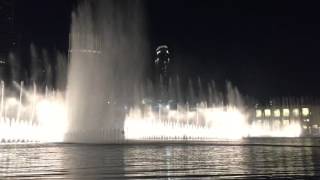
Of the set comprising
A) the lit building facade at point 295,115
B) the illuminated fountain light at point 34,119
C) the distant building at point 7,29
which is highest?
the distant building at point 7,29

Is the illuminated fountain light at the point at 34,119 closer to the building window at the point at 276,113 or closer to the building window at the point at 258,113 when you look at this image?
the building window at the point at 276,113

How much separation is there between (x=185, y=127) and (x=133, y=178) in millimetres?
91534

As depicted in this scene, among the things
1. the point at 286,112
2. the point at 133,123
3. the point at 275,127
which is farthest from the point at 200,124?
the point at 286,112

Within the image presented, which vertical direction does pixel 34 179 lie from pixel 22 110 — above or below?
below

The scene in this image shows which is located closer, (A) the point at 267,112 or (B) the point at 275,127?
(B) the point at 275,127

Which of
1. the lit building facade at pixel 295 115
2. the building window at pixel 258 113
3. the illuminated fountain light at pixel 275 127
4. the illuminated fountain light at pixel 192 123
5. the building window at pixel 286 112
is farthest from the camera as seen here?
the building window at pixel 258 113

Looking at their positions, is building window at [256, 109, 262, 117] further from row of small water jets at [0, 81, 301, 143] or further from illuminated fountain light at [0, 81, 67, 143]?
illuminated fountain light at [0, 81, 67, 143]

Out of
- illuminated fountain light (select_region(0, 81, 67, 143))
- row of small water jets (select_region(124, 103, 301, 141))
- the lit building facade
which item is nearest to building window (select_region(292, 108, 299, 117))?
the lit building facade

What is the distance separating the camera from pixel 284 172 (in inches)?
680

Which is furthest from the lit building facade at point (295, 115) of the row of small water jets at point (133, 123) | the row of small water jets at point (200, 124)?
the row of small water jets at point (133, 123)

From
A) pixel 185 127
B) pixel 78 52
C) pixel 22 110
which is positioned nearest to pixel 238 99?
pixel 185 127

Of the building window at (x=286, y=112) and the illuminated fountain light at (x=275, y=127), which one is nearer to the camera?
the illuminated fountain light at (x=275, y=127)

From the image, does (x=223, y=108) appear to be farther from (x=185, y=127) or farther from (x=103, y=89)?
(x=103, y=89)

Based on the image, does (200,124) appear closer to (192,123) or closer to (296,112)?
(192,123)
